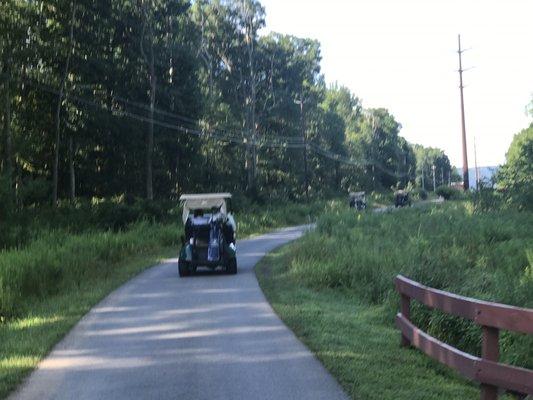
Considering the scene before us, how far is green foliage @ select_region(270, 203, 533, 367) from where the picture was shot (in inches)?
353

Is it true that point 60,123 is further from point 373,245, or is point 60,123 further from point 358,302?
point 358,302

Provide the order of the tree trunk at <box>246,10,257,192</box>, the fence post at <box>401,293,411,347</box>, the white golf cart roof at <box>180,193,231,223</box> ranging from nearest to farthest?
the fence post at <box>401,293,411,347</box>
the white golf cart roof at <box>180,193,231,223</box>
the tree trunk at <box>246,10,257,192</box>

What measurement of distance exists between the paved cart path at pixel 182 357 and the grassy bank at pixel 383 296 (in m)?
0.47

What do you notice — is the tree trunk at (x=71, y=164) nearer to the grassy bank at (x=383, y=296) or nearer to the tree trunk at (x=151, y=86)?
the tree trunk at (x=151, y=86)

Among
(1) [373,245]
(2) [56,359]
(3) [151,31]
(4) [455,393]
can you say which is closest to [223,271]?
(1) [373,245]

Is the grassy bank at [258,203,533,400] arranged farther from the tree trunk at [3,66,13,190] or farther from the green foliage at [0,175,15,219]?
the tree trunk at [3,66,13,190]

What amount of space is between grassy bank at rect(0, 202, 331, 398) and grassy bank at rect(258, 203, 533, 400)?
3740 mm

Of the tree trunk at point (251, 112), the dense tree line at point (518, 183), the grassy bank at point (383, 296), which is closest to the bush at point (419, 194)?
the tree trunk at point (251, 112)

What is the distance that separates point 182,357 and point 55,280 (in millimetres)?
8904

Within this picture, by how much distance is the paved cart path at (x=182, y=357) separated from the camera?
6605mm

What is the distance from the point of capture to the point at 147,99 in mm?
47062

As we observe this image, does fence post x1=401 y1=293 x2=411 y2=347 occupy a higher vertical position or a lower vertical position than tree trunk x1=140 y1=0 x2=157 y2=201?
A: lower

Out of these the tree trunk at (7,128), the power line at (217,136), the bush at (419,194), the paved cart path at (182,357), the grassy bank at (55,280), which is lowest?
the paved cart path at (182,357)

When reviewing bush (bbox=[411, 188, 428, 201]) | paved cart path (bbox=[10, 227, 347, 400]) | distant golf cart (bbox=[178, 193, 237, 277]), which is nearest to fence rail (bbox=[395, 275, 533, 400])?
paved cart path (bbox=[10, 227, 347, 400])
